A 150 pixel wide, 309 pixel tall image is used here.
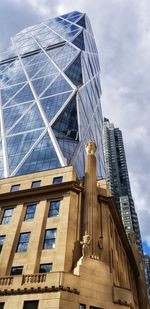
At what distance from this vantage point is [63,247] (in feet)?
102

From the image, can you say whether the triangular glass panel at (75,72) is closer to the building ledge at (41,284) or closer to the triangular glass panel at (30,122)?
the triangular glass panel at (30,122)

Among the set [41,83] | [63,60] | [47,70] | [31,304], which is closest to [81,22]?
[63,60]

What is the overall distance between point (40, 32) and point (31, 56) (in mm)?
30137

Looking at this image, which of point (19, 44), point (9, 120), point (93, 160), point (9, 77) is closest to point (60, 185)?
point (93, 160)

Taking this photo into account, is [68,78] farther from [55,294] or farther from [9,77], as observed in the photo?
[55,294]

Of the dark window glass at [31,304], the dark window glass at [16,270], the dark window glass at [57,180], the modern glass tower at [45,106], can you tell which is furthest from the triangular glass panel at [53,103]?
the dark window glass at [31,304]

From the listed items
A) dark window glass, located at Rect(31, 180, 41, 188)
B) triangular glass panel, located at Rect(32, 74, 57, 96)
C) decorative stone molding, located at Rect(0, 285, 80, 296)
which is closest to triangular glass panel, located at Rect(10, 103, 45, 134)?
triangular glass panel, located at Rect(32, 74, 57, 96)

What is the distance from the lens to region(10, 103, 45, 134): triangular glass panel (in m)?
62.6

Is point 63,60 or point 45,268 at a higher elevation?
point 63,60

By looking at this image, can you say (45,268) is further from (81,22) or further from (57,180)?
(81,22)

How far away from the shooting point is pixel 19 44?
12281cm

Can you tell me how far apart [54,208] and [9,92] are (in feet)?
175

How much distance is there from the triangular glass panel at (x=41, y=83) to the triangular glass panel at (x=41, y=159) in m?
23.3

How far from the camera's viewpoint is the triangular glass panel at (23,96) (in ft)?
241
